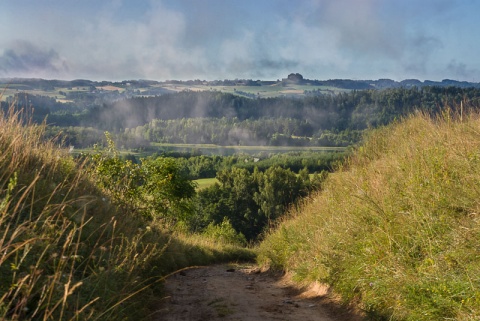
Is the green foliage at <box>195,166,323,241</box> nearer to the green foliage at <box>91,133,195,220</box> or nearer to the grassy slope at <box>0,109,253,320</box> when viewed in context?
the green foliage at <box>91,133,195,220</box>

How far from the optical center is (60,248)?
5.77m

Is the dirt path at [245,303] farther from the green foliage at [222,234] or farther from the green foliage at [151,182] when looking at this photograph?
the green foliage at [222,234]

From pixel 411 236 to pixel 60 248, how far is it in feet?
15.9

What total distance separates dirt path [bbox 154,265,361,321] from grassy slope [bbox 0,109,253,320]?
526mm

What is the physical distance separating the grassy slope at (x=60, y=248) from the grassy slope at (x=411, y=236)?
317 centimetres

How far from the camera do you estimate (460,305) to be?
5125 millimetres

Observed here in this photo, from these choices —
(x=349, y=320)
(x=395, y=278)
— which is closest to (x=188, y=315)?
(x=349, y=320)

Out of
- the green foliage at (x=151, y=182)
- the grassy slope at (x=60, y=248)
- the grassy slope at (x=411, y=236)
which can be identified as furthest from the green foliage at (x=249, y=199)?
the grassy slope at (x=60, y=248)

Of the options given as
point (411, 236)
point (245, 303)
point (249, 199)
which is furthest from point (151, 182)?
point (249, 199)

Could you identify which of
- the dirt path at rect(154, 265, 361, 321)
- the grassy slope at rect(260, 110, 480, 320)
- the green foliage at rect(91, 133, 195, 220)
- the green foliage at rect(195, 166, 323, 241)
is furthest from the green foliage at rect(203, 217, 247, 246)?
the green foliage at rect(195, 166, 323, 241)

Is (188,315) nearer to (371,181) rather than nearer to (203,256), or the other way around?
(371,181)

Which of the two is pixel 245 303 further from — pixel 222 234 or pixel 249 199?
pixel 249 199

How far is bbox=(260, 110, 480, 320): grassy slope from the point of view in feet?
18.8

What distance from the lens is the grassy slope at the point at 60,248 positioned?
441 cm
